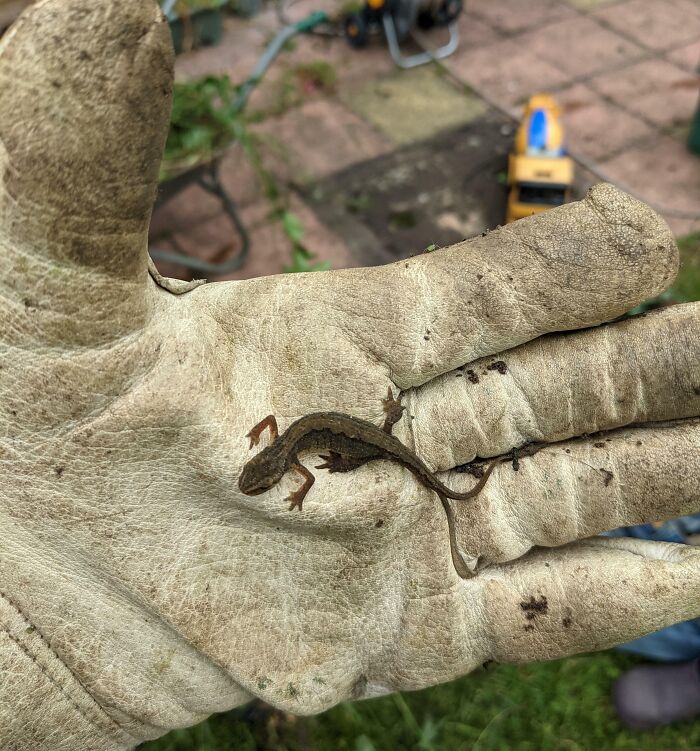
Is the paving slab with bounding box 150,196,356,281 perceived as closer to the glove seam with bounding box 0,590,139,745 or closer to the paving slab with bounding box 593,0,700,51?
the glove seam with bounding box 0,590,139,745

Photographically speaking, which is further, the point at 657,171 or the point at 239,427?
the point at 657,171

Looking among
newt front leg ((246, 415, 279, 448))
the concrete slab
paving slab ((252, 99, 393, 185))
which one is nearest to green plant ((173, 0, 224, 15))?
paving slab ((252, 99, 393, 185))

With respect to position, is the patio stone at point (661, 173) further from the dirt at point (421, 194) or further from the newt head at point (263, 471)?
the newt head at point (263, 471)

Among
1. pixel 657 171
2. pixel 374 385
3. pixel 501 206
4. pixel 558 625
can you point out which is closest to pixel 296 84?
pixel 501 206

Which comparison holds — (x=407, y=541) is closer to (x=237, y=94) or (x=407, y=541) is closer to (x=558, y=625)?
(x=558, y=625)

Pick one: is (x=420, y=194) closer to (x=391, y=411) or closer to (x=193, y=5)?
(x=193, y=5)
